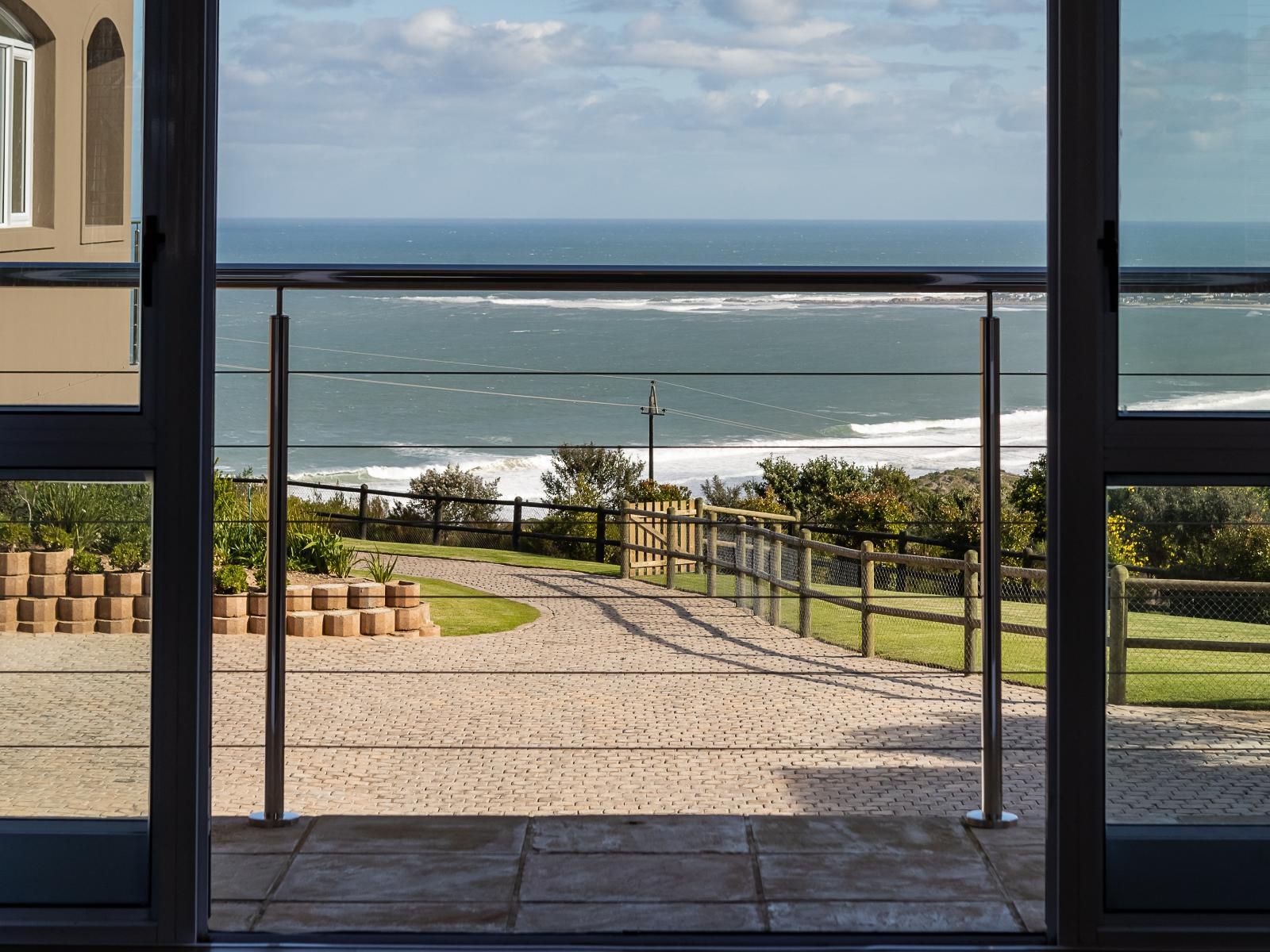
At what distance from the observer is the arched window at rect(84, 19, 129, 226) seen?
4.00 ft

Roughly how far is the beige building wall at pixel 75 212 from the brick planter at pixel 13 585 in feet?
0.60

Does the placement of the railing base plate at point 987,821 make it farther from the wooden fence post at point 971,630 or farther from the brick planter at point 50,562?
the wooden fence post at point 971,630

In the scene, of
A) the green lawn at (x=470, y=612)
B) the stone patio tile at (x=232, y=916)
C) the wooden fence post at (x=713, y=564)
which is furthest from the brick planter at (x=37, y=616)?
the wooden fence post at (x=713, y=564)

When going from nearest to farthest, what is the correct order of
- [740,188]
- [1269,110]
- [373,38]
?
[1269,110]
[373,38]
[740,188]

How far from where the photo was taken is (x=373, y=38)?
78.7ft

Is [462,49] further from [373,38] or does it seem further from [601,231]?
[601,231]

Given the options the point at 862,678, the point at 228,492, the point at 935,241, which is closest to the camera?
the point at 862,678

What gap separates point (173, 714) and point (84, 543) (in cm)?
20

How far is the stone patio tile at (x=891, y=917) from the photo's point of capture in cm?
134

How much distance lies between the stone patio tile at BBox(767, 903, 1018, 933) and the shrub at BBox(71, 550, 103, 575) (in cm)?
79

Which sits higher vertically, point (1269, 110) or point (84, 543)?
point (1269, 110)

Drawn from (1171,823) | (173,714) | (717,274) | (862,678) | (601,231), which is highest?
(601,231)

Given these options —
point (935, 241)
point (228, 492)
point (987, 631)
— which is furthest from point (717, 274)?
point (935, 241)

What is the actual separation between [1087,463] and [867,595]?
3191 mm
